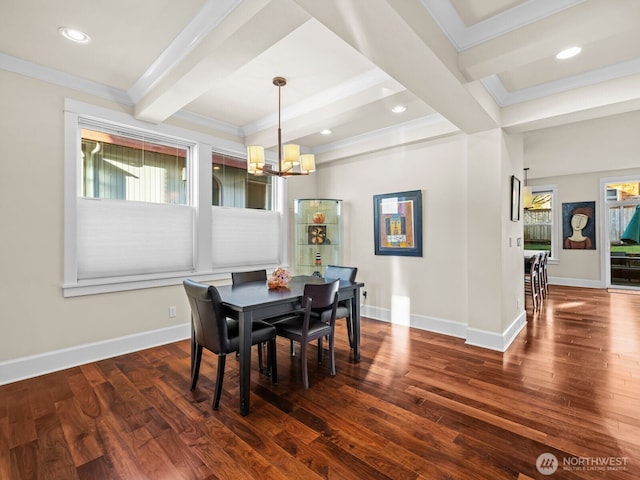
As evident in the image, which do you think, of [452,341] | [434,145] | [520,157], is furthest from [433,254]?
[520,157]

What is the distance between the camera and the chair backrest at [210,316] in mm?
2279

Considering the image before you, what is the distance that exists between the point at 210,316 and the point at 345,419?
3.94 ft

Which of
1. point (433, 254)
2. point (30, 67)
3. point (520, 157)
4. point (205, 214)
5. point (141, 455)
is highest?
point (30, 67)

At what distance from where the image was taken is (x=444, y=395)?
2516 millimetres

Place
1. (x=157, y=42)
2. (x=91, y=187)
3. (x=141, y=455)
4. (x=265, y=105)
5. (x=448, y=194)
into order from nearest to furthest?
(x=141, y=455), (x=157, y=42), (x=91, y=187), (x=265, y=105), (x=448, y=194)

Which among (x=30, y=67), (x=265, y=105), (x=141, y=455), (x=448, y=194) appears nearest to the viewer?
(x=141, y=455)

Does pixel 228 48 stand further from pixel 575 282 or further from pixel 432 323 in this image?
pixel 575 282

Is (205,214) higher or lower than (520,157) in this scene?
lower

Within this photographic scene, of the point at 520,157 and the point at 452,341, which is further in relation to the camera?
the point at 520,157

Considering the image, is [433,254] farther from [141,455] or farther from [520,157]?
[141,455]

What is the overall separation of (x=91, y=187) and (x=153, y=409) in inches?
92.6

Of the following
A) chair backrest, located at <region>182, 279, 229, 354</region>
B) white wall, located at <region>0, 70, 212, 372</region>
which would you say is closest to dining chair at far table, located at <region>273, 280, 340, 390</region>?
chair backrest, located at <region>182, 279, 229, 354</region>

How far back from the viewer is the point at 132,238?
3.51 metres

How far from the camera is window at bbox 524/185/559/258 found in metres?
7.85
